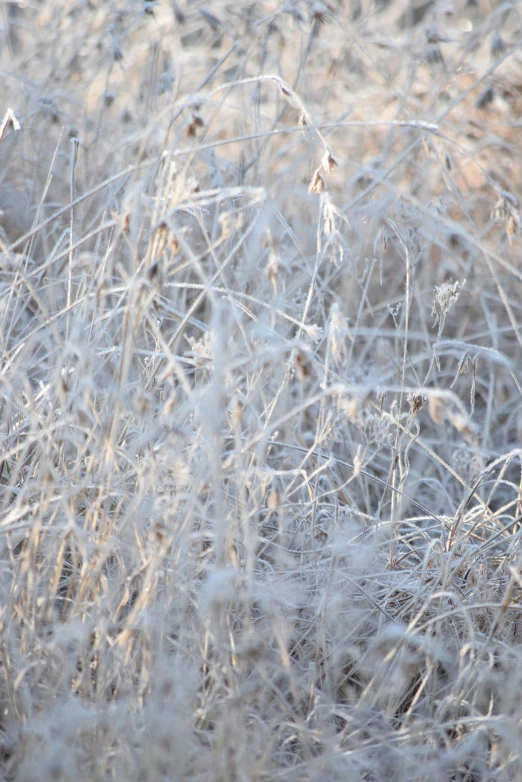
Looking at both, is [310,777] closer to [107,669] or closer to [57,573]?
[107,669]

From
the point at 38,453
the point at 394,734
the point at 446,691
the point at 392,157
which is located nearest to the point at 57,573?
the point at 38,453

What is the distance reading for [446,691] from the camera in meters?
1.07

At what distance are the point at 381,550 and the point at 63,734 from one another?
652 mm

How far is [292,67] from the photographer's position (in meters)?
2.79

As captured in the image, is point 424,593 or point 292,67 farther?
point 292,67

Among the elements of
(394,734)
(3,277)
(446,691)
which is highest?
(3,277)

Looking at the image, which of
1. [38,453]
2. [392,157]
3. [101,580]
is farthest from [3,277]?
[392,157]

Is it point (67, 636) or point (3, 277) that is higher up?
point (3, 277)

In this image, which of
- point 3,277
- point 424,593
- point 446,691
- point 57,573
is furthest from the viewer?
point 3,277

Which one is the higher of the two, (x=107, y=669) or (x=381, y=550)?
(x=107, y=669)

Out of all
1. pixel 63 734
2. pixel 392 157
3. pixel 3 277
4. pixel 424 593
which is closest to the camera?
pixel 63 734

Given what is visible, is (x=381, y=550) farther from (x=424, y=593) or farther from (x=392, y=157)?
(x=392, y=157)

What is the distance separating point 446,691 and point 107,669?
0.49 meters

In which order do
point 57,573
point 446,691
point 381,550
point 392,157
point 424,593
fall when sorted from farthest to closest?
point 392,157 < point 381,550 < point 424,593 < point 446,691 < point 57,573
